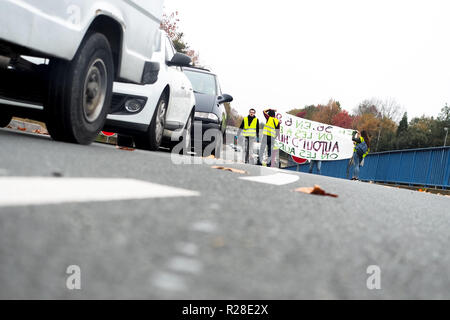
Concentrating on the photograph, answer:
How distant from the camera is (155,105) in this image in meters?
6.95

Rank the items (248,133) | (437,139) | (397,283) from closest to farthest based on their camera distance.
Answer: (397,283) < (248,133) < (437,139)

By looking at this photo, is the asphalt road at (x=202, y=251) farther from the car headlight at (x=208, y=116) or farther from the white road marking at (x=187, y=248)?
the car headlight at (x=208, y=116)

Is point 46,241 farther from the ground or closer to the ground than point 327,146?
farther from the ground

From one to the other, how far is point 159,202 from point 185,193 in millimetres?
492

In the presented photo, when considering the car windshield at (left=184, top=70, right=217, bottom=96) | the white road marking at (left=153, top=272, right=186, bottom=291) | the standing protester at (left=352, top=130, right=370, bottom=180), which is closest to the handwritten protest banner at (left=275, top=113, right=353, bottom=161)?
the standing protester at (left=352, top=130, right=370, bottom=180)

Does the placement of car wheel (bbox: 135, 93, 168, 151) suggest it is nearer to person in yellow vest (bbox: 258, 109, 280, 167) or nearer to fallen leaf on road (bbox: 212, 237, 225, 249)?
fallen leaf on road (bbox: 212, 237, 225, 249)

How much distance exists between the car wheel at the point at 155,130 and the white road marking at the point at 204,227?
5.23 m

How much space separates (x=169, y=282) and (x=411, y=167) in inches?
750

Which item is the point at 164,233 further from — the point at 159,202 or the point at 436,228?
the point at 436,228

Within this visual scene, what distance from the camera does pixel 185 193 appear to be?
268 cm

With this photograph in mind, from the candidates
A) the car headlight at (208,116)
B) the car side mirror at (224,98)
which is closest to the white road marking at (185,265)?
the car headlight at (208,116)

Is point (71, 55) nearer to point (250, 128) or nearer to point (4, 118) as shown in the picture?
point (4, 118)

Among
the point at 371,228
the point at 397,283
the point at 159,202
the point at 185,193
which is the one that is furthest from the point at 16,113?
the point at 397,283

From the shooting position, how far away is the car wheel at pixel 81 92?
4441 millimetres
